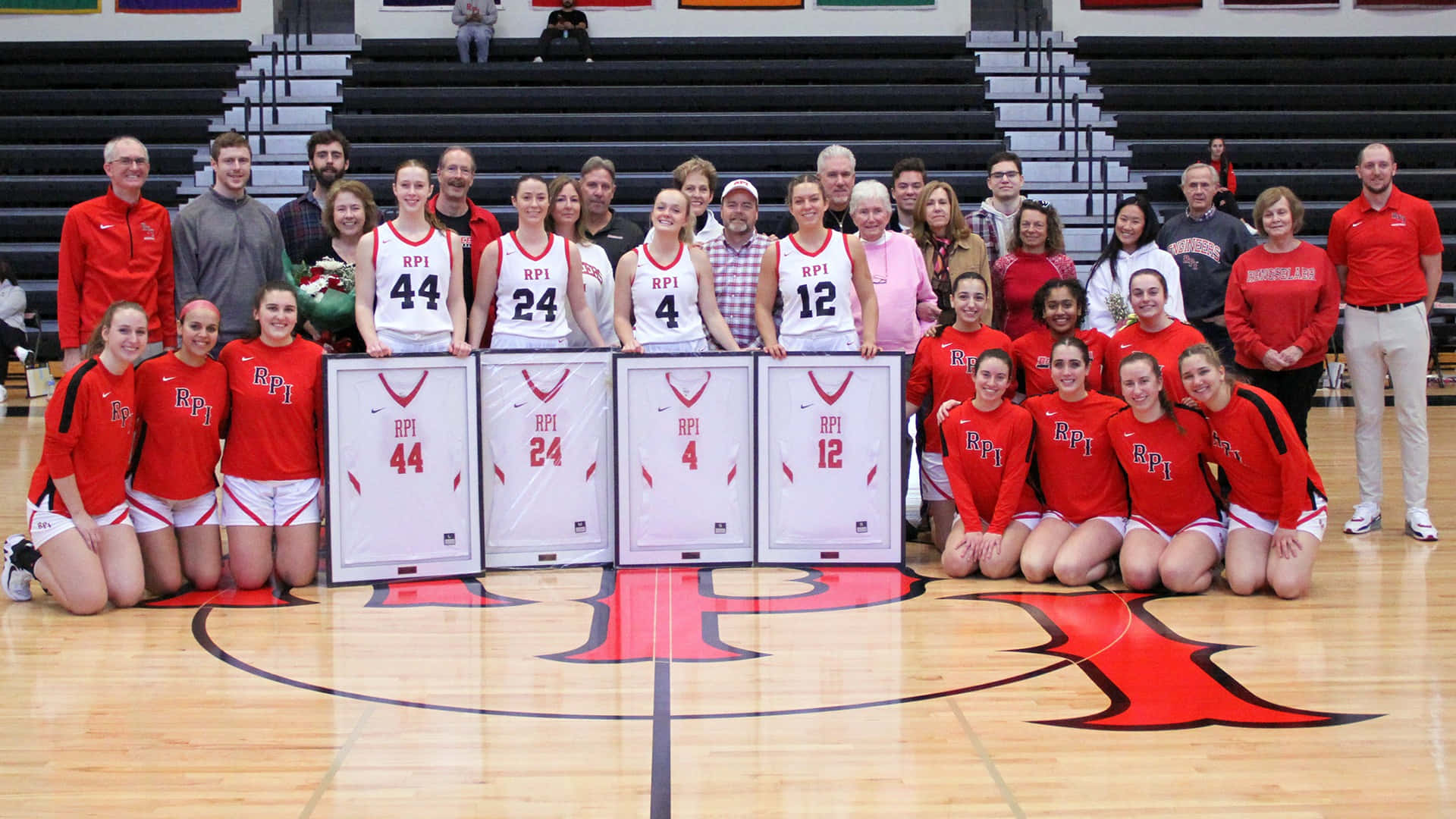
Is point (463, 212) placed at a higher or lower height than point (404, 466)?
higher

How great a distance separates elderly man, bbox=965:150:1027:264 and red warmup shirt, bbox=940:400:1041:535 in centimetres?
105

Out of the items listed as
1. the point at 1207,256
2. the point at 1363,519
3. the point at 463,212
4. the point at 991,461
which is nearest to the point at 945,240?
the point at 991,461

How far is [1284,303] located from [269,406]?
4.39 meters

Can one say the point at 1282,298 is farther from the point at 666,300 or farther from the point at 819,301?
the point at 666,300

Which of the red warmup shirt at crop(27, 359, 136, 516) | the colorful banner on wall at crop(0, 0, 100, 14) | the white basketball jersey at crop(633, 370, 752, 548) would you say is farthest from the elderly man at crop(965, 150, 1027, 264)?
the colorful banner on wall at crop(0, 0, 100, 14)

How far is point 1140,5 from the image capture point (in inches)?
567

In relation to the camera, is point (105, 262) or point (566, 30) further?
point (566, 30)

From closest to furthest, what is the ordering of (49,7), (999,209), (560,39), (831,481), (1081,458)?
1. (1081,458)
2. (831,481)
3. (999,209)
4. (560,39)
5. (49,7)

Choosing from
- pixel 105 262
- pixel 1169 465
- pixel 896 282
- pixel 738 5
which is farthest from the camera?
pixel 738 5

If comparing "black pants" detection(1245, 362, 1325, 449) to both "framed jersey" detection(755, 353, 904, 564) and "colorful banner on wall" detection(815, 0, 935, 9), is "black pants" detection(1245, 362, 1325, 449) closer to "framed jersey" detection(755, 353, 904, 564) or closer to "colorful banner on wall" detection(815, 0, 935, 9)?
"framed jersey" detection(755, 353, 904, 564)

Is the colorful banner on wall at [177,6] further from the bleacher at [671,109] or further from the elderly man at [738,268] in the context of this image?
the elderly man at [738,268]

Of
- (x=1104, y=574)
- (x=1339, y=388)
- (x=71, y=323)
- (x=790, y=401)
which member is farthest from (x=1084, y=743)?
(x=1339, y=388)

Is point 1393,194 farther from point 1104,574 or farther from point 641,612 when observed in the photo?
point 641,612

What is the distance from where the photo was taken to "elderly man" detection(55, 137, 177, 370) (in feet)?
17.0
